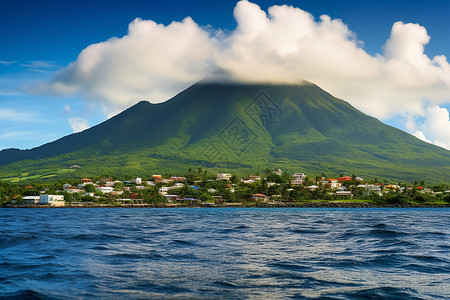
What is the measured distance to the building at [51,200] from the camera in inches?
4191

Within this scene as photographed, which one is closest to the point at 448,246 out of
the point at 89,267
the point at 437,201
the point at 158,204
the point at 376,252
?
the point at 376,252

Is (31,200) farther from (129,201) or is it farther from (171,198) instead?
(171,198)

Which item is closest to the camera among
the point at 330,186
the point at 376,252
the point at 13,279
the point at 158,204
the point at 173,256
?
the point at 13,279

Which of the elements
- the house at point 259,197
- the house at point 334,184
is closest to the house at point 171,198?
the house at point 259,197

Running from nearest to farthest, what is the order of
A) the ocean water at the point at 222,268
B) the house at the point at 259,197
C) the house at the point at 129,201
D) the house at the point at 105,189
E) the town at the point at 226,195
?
the ocean water at the point at 222,268 → the town at the point at 226,195 → the house at the point at 129,201 → the house at the point at 259,197 → the house at the point at 105,189

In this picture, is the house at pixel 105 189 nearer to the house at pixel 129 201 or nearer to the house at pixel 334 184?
the house at pixel 129 201

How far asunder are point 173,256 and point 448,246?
496 inches

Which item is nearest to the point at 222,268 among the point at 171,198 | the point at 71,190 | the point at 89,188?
the point at 171,198

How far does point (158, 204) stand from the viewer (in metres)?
112

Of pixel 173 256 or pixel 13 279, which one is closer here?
pixel 13 279

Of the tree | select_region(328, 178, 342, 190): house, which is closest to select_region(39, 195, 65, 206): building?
the tree

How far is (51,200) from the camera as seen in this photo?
107 meters

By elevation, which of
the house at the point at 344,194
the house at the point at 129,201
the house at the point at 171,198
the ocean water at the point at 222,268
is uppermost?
the house at the point at 344,194

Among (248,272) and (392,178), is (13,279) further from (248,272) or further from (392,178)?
(392,178)
